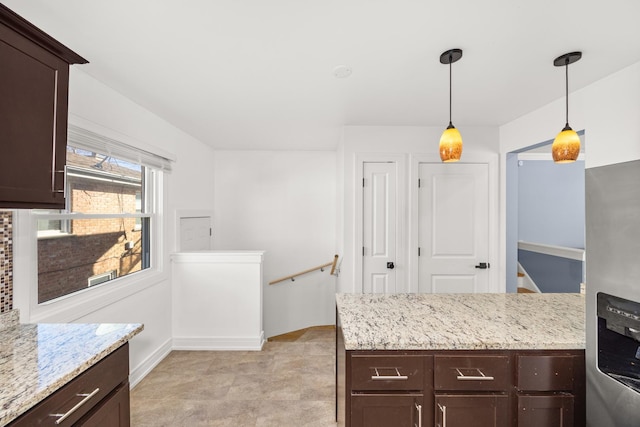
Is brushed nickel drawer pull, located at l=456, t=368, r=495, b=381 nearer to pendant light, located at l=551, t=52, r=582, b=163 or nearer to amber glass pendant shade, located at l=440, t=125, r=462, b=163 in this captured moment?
amber glass pendant shade, located at l=440, t=125, r=462, b=163

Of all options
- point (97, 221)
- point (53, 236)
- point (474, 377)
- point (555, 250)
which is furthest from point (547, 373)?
point (555, 250)

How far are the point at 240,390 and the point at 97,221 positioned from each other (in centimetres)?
180

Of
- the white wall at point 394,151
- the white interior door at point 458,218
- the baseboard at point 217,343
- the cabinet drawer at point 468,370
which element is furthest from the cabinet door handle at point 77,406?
the white interior door at point 458,218

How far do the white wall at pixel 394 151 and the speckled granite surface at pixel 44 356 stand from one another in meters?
2.28

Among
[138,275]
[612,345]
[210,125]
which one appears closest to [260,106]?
[210,125]

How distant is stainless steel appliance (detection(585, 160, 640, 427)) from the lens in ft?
3.39

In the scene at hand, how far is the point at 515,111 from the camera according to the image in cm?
295

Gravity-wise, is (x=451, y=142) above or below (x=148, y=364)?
above

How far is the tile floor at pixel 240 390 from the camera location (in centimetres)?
228

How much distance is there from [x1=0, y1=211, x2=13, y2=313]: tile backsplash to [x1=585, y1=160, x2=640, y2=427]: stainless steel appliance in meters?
2.69

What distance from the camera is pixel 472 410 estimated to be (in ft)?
4.58

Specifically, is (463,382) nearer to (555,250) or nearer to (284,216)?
(284,216)

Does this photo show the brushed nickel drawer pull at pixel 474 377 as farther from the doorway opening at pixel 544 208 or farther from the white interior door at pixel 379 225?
the doorway opening at pixel 544 208

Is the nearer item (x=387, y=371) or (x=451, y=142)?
(x=387, y=371)
